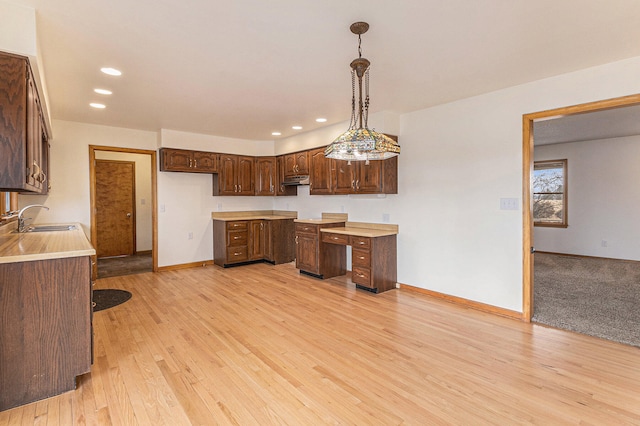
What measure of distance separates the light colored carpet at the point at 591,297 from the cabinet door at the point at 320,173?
324cm

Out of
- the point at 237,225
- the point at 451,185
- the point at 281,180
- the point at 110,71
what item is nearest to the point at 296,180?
the point at 281,180

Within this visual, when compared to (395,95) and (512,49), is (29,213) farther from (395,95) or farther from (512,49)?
(512,49)

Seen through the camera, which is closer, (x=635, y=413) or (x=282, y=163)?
(x=635, y=413)

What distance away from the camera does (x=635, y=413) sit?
1.93 metres

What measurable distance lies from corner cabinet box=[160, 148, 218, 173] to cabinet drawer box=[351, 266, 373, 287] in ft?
10.8

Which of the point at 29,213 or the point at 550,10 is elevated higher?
the point at 550,10

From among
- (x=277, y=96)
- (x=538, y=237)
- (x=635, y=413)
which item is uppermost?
(x=277, y=96)

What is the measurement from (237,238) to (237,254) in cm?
30

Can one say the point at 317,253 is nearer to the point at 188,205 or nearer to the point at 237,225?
the point at 237,225

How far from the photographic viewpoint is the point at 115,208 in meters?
7.22

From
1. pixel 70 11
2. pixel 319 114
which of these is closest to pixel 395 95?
pixel 319 114

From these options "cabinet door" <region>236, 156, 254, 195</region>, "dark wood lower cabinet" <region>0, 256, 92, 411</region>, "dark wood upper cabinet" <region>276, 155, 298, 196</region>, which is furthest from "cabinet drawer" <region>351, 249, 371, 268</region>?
"dark wood lower cabinet" <region>0, 256, 92, 411</region>

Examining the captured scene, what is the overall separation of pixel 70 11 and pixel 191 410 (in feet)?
8.70

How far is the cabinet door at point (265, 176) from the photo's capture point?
657 cm
